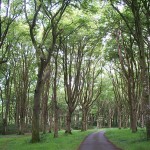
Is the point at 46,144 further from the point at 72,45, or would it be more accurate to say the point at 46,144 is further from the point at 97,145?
the point at 72,45

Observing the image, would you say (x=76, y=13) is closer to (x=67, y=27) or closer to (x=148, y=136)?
(x=67, y=27)

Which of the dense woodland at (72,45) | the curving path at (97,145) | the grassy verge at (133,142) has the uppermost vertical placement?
the dense woodland at (72,45)

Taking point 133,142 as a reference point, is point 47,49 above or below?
above

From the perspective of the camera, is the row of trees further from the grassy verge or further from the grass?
the grassy verge

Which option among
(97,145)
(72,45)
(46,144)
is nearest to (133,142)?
(97,145)

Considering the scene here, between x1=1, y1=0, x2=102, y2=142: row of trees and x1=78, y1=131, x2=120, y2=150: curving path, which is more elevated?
x1=1, y1=0, x2=102, y2=142: row of trees

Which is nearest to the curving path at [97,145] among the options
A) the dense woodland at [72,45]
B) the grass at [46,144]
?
the grass at [46,144]

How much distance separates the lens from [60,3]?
79.6 feet

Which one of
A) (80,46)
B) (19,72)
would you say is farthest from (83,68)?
(19,72)

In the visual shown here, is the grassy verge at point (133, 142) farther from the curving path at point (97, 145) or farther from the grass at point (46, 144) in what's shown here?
the grass at point (46, 144)

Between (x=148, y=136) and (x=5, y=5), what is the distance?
1671 centimetres

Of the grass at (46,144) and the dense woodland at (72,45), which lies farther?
the dense woodland at (72,45)

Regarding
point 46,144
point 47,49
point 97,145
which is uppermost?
point 47,49

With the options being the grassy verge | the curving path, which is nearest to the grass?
the curving path
